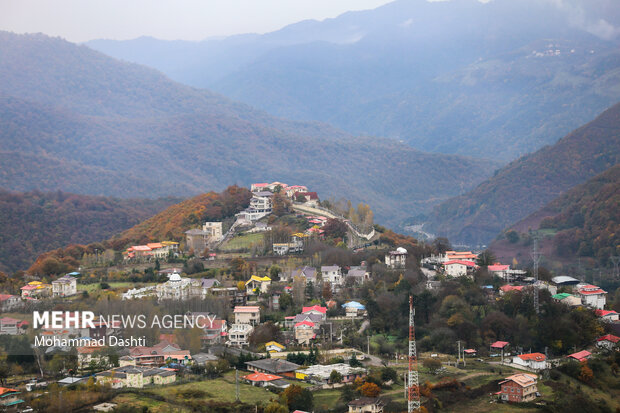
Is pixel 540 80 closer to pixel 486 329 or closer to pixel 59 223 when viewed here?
pixel 59 223

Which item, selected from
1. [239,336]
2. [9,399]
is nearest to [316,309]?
[239,336]

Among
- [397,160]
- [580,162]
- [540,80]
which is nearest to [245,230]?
[580,162]

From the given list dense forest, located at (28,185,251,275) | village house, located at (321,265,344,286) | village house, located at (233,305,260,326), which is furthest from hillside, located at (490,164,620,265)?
village house, located at (233,305,260,326)

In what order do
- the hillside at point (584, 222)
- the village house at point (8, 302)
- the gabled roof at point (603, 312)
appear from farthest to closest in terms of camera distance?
the hillside at point (584, 222)
the gabled roof at point (603, 312)
the village house at point (8, 302)

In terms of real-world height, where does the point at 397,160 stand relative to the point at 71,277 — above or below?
above

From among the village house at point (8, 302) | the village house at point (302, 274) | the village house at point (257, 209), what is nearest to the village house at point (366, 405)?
the village house at point (302, 274)

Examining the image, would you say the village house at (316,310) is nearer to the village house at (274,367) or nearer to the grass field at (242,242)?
the village house at (274,367)

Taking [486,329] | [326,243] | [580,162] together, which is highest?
[580,162]
